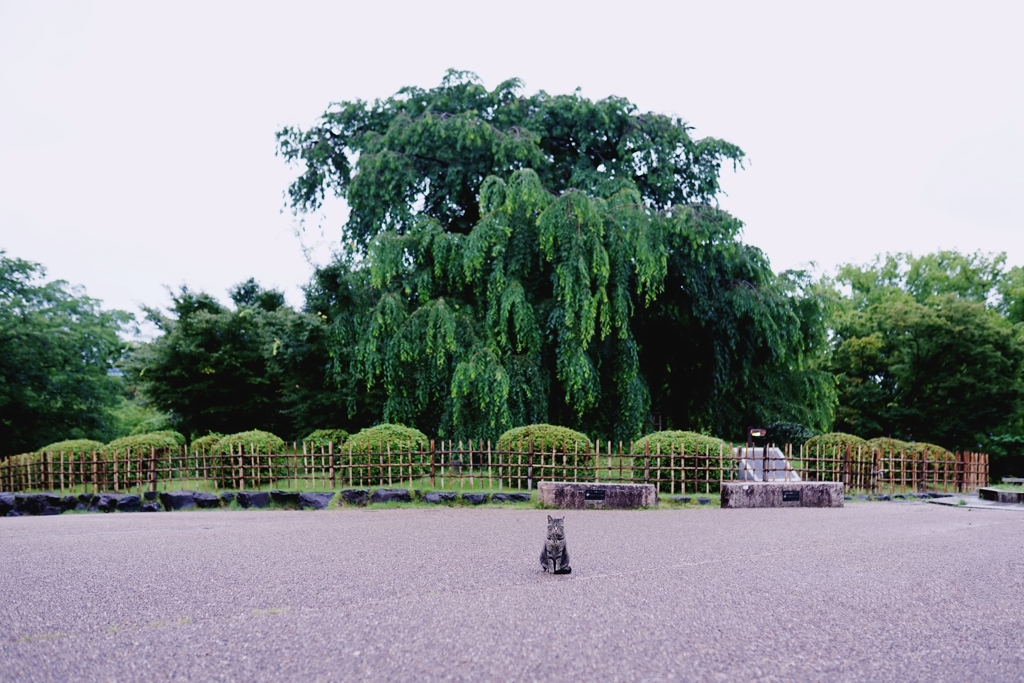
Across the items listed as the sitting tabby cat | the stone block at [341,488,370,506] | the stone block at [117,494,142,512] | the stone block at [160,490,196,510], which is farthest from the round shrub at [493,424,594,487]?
the sitting tabby cat

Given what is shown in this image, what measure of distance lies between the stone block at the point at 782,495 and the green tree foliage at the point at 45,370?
22.3m

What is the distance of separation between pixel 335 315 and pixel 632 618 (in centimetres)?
1713

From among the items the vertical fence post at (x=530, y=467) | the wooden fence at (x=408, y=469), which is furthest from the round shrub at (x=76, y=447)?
the vertical fence post at (x=530, y=467)

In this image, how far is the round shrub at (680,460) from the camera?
1577 cm

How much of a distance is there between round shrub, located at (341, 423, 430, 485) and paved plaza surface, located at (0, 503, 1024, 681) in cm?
512

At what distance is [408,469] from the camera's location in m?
15.9

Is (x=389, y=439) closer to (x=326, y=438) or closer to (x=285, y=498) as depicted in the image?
(x=285, y=498)

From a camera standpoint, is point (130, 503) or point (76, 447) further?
point (76, 447)

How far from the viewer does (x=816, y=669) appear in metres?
4.19

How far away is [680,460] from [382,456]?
5424mm

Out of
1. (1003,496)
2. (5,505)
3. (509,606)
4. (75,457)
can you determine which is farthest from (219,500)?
(1003,496)

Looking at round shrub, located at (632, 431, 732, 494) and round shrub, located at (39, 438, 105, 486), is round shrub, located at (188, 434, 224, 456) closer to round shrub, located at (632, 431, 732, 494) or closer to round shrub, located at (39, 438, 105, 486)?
round shrub, located at (39, 438, 105, 486)

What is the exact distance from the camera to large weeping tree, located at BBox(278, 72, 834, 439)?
18.7 metres

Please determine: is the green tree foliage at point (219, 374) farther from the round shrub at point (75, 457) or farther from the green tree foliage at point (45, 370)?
the round shrub at point (75, 457)
